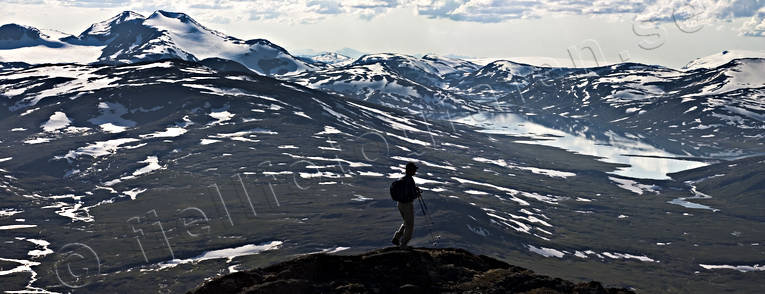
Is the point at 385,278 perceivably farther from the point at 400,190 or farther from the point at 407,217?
the point at 400,190

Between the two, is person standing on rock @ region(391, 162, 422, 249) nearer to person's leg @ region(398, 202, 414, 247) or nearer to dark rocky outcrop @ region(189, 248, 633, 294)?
person's leg @ region(398, 202, 414, 247)

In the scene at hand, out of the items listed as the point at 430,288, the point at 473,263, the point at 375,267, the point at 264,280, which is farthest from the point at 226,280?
the point at 473,263

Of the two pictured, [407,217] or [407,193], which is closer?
[407,193]

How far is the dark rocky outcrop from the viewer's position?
3123 centimetres

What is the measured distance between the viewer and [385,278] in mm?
32250

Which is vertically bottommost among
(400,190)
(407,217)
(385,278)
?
(385,278)

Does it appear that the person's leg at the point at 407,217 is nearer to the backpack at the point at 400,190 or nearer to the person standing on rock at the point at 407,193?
the person standing on rock at the point at 407,193

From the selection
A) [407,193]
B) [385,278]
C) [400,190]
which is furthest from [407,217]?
[385,278]

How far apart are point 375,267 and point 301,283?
349 cm

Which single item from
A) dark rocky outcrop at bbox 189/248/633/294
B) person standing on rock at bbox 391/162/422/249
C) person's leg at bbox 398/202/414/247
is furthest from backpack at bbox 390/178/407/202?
dark rocky outcrop at bbox 189/248/633/294

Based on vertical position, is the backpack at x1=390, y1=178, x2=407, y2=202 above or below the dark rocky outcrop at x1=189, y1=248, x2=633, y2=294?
above

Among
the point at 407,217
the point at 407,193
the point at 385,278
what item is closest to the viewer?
the point at 385,278

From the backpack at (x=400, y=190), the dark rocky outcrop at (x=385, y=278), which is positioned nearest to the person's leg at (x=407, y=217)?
the backpack at (x=400, y=190)

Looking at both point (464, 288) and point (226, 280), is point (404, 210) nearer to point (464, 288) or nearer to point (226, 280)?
point (464, 288)
